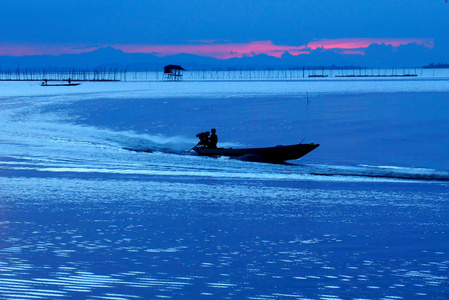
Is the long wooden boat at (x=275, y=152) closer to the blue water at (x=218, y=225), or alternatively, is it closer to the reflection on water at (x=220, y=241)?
the blue water at (x=218, y=225)

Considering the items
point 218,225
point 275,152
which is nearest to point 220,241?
point 218,225

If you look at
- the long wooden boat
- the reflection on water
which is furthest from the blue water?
the long wooden boat

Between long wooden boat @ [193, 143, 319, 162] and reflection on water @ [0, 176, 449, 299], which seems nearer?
reflection on water @ [0, 176, 449, 299]

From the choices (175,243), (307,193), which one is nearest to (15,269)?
(175,243)

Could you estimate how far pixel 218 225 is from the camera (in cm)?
1078

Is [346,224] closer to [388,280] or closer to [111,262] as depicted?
[388,280]

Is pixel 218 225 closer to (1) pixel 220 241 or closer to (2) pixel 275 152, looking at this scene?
(1) pixel 220 241

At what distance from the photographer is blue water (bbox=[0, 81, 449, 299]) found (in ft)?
23.8

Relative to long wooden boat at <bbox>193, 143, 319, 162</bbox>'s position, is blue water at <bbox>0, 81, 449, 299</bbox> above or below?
below

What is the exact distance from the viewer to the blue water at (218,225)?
7.27m

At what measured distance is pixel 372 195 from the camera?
45.9ft

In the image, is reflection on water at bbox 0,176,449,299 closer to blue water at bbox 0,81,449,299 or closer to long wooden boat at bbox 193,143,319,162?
blue water at bbox 0,81,449,299

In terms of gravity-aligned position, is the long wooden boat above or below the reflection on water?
above

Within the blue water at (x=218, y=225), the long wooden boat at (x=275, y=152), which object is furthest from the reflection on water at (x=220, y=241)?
the long wooden boat at (x=275, y=152)
